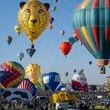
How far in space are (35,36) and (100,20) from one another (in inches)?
453

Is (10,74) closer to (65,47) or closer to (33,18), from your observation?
(65,47)

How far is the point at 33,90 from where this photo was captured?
162 ft

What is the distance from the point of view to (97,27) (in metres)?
31.3

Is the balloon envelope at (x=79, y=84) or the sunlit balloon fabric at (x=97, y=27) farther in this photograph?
the balloon envelope at (x=79, y=84)

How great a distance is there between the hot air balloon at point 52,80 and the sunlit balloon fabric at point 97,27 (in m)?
20.3

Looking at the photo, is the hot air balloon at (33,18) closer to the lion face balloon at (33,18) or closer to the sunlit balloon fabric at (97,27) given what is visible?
the lion face balloon at (33,18)

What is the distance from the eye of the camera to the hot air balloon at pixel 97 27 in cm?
3130

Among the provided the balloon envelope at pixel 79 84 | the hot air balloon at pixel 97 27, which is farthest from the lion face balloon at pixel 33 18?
the balloon envelope at pixel 79 84

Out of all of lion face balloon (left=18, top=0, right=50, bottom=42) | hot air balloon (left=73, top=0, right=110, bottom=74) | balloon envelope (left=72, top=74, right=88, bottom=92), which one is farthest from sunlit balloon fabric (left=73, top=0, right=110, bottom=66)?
balloon envelope (left=72, top=74, right=88, bottom=92)

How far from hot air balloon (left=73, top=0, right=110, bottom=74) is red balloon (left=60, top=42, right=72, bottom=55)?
1654 cm

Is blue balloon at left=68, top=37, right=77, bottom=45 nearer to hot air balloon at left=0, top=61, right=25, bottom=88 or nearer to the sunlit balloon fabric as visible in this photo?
hot air balloon at left=0, top=61, right=25, bottom=88

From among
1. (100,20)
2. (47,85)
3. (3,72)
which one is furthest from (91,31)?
(47,85)

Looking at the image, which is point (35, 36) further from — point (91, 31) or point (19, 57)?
point (19, 57)

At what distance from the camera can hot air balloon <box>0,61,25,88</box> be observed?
4622cm
